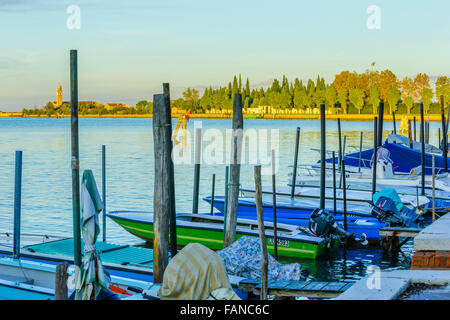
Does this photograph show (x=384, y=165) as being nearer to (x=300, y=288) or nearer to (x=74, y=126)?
(x=300, y=288)

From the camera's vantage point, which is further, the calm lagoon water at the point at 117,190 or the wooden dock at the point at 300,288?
the calm lagoon water at the point at 117,190

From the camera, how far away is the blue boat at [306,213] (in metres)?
18.6

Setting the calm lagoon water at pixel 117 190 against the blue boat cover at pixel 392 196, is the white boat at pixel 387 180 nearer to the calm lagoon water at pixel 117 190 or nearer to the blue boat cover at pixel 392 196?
the calm lagoon water at pixel 117 190

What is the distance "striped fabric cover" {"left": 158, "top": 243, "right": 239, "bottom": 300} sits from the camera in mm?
7738

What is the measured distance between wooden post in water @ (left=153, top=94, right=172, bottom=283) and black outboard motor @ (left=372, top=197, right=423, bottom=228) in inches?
365

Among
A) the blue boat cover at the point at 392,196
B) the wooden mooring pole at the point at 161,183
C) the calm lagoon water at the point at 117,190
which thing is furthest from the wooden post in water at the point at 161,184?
the blue boat cover at the point at 392,196

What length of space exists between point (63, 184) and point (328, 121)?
161165mm

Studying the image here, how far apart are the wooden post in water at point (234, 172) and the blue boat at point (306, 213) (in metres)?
5.38

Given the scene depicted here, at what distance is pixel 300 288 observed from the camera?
10.1 metres

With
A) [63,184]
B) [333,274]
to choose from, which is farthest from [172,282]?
[63,184]

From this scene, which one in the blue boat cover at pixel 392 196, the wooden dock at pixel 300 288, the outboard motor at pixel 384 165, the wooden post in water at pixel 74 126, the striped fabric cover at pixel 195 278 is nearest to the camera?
the striped fabric cover at pixel 195 278

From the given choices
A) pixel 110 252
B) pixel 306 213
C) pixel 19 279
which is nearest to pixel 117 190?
pixel 306 213

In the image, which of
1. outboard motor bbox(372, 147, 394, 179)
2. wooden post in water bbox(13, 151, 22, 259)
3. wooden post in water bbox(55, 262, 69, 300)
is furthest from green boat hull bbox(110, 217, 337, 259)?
outboard motor bbox(372, 147, 394, 179)
